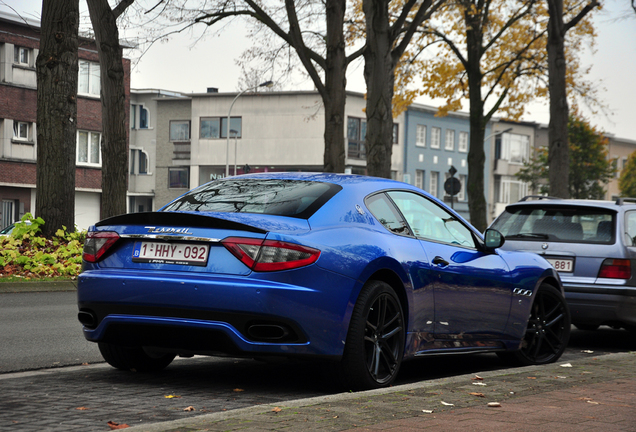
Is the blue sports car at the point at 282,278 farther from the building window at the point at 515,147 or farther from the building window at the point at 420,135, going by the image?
the building window at the point at 515,147

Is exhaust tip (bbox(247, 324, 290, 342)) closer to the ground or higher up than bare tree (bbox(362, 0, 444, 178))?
closer to the ground

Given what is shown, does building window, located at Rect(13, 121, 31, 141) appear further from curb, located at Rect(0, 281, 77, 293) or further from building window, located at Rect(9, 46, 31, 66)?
curb, located at Rect(0, 281, 77, 293)

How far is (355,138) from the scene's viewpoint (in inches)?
2598

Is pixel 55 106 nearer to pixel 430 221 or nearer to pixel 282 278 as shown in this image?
pixel 430 221

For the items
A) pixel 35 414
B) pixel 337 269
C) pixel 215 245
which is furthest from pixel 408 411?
pixel 35 414

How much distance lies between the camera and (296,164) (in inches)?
2554

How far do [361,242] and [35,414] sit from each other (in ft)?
7.33

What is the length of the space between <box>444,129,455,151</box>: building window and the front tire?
A: 228 ft

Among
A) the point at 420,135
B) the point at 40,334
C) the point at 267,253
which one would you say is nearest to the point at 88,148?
the point at 420,135

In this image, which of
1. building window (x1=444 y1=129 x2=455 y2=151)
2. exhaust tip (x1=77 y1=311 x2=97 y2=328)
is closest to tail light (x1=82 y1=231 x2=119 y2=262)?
exhaust tip (x1=77 y1=311 x2=97 y2=328)

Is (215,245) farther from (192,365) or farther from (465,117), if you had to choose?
(465,117)

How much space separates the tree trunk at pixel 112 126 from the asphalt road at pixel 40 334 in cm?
499

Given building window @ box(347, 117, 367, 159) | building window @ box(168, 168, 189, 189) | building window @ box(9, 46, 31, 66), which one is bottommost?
building window @ box(168, 168, 189, 189)

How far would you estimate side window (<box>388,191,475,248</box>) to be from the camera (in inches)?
267
